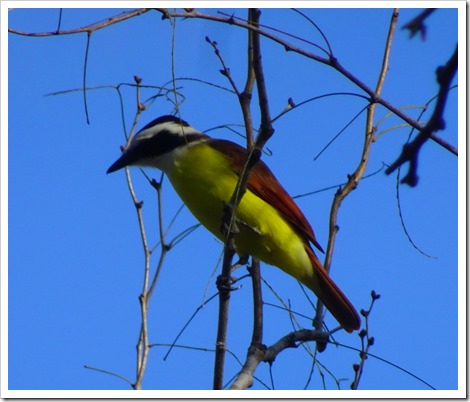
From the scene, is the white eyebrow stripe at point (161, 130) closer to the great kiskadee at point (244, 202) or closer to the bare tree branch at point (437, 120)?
the great kiskadee at point (244, 202)

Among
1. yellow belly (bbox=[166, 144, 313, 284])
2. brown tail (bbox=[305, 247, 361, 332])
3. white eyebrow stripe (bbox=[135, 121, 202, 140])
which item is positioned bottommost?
brown tail (bbox=[305, 247, 361, 332])

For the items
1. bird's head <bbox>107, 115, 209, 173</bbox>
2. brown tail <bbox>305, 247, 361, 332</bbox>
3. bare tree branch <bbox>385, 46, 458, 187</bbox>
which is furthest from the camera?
bird's head <bbox>107, 115, 209, 173</bbox>

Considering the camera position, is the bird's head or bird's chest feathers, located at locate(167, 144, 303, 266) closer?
bird's chest feathers, located at locate(167, 144, 303, 266)

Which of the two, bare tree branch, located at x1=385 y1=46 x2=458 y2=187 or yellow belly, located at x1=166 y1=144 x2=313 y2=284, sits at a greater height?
yellow belly, located at x1=166 y1=144 x2=313 y2=284

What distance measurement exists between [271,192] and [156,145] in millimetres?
802

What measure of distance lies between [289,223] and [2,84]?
1.99 m

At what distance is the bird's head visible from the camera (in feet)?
14.2

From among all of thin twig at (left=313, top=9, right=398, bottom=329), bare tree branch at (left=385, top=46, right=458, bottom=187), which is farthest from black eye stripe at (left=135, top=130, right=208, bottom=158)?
bare tree branch at (left=385, top=46, right=458, bottom=187)

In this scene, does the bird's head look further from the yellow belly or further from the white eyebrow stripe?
the yellow belly

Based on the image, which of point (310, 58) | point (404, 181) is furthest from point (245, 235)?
point (404, 181)

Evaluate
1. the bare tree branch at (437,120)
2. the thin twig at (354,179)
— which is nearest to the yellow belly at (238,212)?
the thin twig at (354,179)

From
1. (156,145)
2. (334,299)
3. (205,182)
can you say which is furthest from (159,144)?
(334,299)

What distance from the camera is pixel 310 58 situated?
91.3 inches

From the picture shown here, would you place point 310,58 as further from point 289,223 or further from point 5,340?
point 289,223
